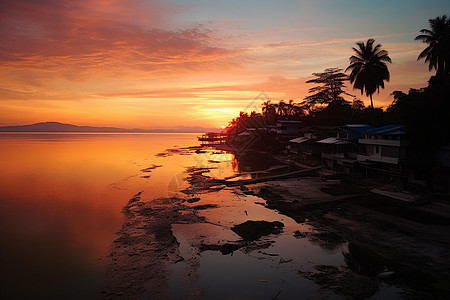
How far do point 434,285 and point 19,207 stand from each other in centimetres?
3552

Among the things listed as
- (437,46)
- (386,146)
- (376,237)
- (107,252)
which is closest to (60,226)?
(107,252)

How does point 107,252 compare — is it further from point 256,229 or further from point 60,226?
point 256,229

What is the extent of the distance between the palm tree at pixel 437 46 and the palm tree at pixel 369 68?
7.52 metres

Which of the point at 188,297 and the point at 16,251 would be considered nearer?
the point at 188,297

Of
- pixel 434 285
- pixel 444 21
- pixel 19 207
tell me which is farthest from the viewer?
pixel 444 21

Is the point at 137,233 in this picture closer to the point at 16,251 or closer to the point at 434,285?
the point at 16,251

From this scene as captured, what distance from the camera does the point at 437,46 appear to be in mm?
35562

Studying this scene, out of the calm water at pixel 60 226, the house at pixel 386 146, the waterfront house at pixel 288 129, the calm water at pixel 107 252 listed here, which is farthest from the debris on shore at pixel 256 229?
the waterfront house at pixel 288 129

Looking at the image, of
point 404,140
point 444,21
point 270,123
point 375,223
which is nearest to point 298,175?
point 404,140

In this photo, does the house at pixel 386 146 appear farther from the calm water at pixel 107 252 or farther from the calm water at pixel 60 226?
the calm water at pixel 60 226

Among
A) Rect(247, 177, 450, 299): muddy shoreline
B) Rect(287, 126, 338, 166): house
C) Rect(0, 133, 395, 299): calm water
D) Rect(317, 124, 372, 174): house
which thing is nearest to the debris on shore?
Rect(0, 133, 395, 299): calm water

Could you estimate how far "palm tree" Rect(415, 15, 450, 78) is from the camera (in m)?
35.3

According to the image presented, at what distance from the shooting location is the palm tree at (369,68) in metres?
45.9

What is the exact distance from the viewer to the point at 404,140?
2569 centimetres
